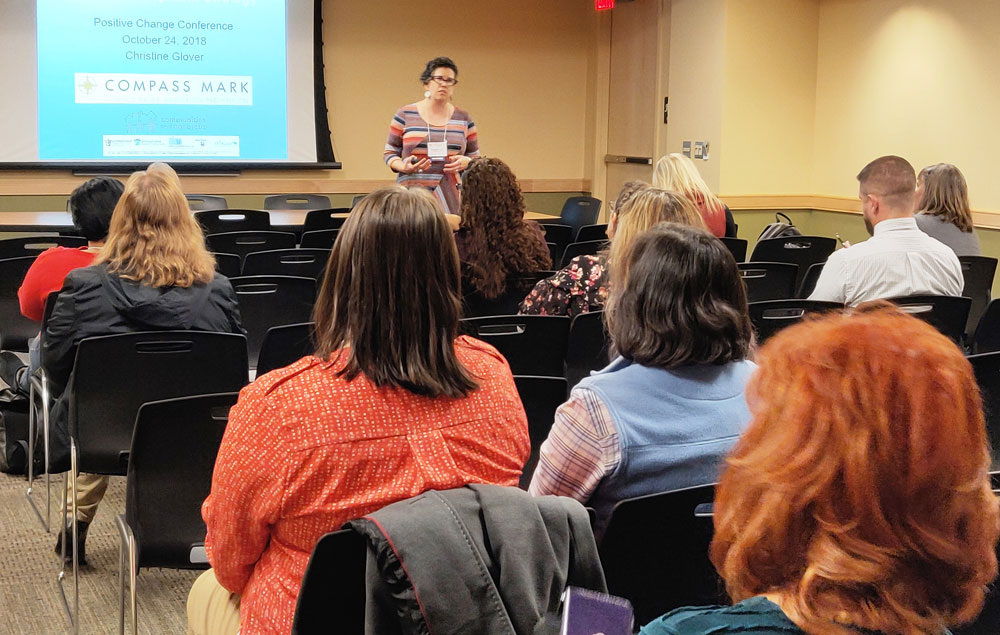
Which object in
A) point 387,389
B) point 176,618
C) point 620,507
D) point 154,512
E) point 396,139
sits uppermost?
point 396,139

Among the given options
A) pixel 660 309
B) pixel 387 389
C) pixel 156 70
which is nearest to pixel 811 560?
pixel 387 389

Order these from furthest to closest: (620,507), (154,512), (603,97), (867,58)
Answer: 1. (603,97)
2. (867,58)
3. (154,512)
4. (620,507)

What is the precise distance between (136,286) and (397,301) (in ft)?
5.83

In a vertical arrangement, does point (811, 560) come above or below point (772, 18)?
below

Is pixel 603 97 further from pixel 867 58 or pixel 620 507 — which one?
pixel 620 507

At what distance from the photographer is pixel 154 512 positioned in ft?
8.04

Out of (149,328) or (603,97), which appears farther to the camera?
(603,97)

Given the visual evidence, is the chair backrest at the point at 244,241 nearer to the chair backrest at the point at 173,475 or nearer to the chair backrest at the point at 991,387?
the chair backrest at the point at 173,475

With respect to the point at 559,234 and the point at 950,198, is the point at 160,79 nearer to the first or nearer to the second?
the point at 559,234

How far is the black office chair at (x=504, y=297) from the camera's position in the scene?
4270mm

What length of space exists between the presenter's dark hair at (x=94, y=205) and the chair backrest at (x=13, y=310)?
1.11m

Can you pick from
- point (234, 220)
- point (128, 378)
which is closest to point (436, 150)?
point (234, 220)

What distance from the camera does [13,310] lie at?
464 centimetres

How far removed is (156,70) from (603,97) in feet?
14.2
